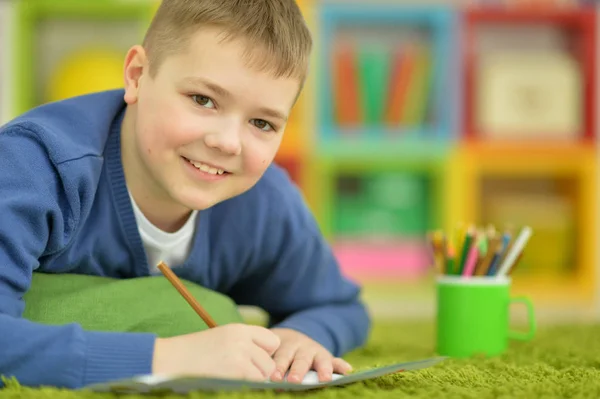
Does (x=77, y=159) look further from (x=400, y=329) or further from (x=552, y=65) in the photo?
(x=552, y=65)

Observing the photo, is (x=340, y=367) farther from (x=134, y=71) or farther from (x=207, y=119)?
(x=134, y=71)

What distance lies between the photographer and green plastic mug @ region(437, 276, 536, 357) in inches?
39.6

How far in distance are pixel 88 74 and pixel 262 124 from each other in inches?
57.3

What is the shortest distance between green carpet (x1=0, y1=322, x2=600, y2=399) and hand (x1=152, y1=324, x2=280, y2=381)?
0.04 meters

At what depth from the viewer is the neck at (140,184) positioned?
3.01ft

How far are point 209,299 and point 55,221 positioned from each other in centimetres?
22

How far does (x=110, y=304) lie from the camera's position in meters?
0.82

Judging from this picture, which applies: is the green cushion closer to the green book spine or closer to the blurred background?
the blurred background

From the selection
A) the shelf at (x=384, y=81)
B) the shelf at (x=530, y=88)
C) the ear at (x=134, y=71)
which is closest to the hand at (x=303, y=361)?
the ear at (x=134, y=71)

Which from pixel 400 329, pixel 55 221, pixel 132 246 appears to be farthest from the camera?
pixel 400 329

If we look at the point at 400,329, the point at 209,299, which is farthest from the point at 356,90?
the point at 209,299

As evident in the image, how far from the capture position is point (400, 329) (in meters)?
1.40

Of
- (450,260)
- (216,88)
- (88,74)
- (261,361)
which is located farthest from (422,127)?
(261,361)

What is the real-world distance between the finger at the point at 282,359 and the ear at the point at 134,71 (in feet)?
1.09
